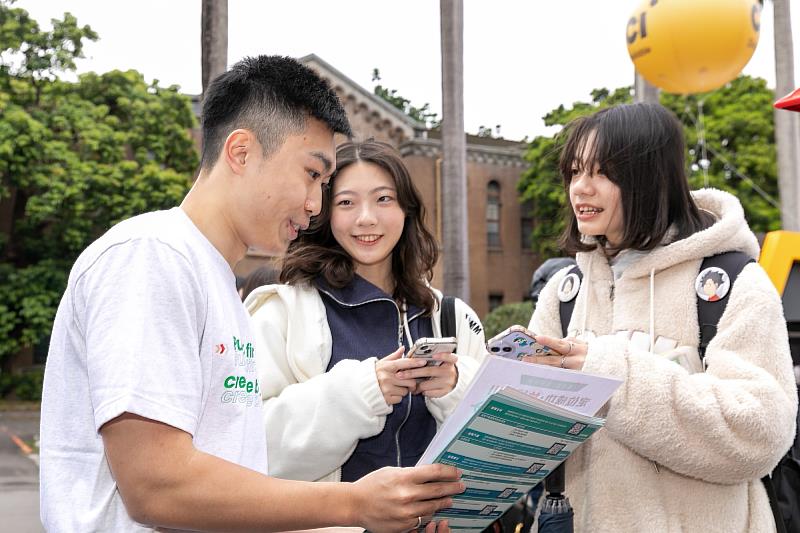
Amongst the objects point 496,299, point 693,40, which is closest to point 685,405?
point 693,40

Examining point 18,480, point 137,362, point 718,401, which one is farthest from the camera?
point 18,480

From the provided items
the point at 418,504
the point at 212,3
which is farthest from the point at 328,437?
the point at 212,3

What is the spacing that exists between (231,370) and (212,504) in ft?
0.84

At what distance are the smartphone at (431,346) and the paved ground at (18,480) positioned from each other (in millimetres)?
7165

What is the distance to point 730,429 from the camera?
2.00 m

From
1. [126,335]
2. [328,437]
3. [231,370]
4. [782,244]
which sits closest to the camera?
[126,335]

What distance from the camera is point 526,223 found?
30.1 meters

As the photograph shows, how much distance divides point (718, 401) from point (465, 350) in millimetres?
849

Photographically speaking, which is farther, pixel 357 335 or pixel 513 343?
pixel 357 335

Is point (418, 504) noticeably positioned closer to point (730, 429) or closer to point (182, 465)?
point (182, 465)

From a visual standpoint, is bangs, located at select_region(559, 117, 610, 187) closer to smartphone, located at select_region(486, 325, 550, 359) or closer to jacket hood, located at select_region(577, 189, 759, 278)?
jacket hood, located at select_region(577, 189, 759, 278)

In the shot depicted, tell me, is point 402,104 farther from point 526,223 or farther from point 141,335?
point 141,335

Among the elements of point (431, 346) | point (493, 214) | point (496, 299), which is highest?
point (493, 214)

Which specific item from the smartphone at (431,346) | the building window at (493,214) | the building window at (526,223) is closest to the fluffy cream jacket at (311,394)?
the smartphone at (431,346)
